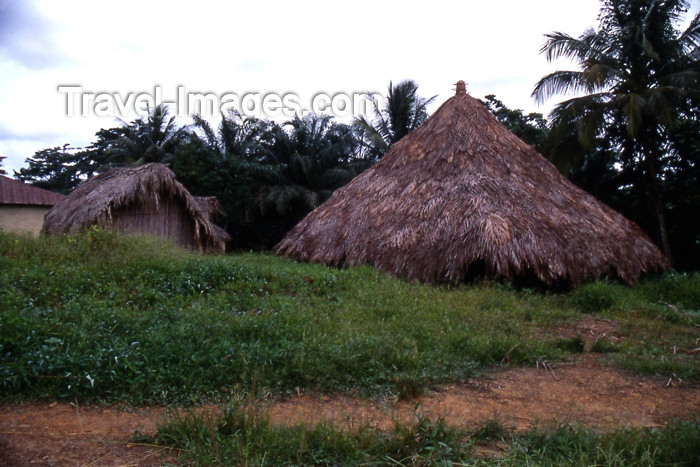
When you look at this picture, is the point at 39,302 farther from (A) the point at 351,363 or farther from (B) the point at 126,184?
(B) the point at 126,184

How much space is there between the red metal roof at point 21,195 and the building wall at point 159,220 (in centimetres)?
1001

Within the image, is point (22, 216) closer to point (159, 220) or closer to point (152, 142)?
point (152, 142)

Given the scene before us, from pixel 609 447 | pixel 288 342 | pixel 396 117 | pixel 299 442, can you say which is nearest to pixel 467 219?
pixel 288 342

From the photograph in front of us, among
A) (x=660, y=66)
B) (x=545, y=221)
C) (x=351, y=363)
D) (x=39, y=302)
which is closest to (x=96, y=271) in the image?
(x=39, y=302)

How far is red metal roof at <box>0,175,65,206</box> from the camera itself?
64.9 ft

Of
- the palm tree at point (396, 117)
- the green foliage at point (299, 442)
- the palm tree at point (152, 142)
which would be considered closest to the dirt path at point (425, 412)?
the green foliage at point (299, 442)

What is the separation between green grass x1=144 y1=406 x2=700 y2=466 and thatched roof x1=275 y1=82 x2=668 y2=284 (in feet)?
15.4

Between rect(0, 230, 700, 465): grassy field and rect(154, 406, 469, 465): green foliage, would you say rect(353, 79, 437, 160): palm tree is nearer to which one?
rect(0, 230, 700, 465): grassy field

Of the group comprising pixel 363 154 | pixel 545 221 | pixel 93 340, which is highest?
pixel 363 154

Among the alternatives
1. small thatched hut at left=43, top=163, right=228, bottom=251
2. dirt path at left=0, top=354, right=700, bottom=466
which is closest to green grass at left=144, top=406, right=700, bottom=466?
dirt path at left=0, top=354, right=700, bottom=466

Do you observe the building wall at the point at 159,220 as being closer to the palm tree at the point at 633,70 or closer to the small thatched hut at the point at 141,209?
the small thatched hut at the point at 141,209

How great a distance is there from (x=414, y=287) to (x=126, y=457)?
483cm

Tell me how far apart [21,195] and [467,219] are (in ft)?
57.5

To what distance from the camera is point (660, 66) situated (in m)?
12.1
